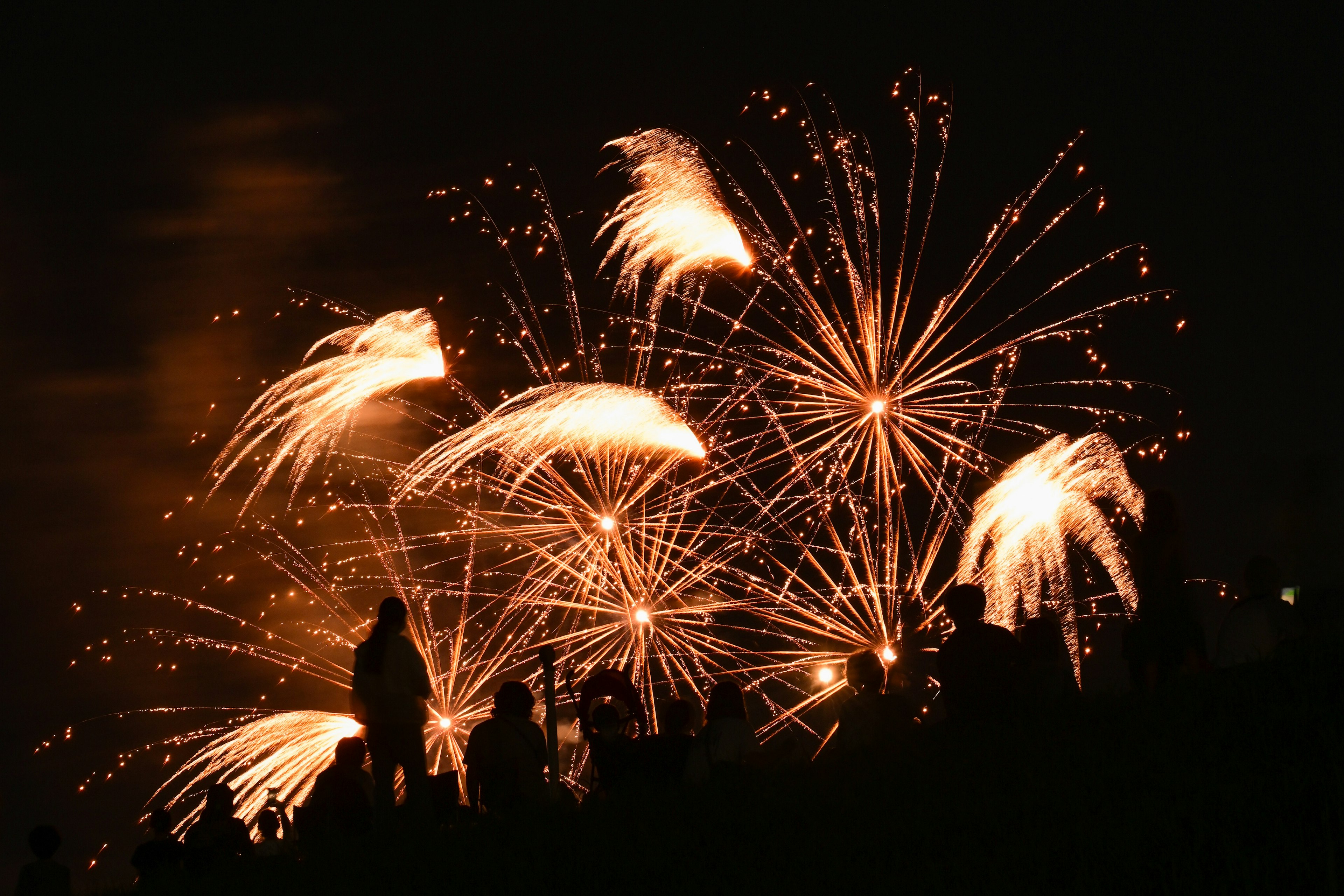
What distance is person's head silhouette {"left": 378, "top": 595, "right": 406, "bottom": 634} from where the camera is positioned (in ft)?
34.5

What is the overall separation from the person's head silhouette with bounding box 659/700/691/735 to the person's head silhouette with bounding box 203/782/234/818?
12.3ft

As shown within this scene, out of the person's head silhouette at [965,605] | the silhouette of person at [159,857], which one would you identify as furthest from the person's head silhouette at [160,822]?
the person's head silhouette at [965,605]

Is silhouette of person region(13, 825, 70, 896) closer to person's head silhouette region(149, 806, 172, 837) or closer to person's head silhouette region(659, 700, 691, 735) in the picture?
person's head silhouette region(149, 806, 172, 837)

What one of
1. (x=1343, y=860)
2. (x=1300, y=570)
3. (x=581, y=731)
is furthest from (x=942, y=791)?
(x=1300, y=570)

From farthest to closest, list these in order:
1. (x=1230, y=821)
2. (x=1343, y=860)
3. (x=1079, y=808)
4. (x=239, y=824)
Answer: (x=239, y=824), (x=1079, y=808), (x=1230, y=821), (x=1343, y=860)

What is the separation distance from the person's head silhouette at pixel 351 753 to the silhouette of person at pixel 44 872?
2.57m

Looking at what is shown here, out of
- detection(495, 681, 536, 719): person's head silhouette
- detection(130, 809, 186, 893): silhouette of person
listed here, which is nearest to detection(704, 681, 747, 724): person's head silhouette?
detection(495, 681, 536, 719): person's head silhouette

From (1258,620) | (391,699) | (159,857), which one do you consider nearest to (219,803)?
(159,857)

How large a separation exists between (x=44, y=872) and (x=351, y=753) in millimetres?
2753

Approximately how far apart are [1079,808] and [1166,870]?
775mm

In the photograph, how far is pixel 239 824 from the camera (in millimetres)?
11375

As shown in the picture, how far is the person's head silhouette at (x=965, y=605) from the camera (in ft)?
29.9

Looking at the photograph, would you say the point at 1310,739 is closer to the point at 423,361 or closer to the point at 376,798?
the point at 376,798

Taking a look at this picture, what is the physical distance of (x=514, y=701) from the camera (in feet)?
34.3
